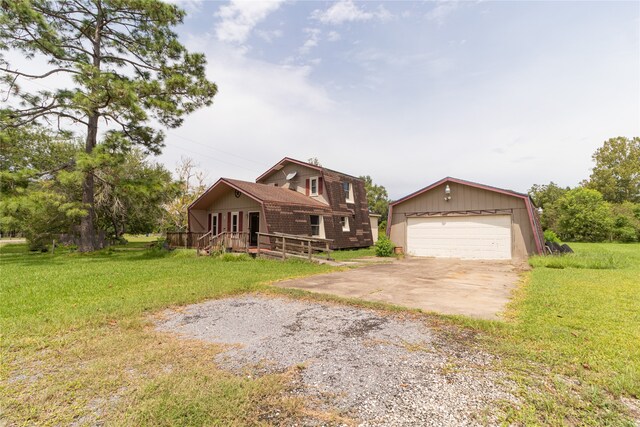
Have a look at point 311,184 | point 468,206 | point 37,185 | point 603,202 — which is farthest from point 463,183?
point 603,202

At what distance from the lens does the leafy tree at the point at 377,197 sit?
48.9m

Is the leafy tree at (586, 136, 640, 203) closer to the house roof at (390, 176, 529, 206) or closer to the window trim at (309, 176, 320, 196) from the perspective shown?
the house roof at (390, 176, 529, 206)

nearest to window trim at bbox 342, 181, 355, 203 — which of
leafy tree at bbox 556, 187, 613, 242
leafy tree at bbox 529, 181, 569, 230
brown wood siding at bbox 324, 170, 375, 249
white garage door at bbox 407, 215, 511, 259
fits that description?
brown wood siding at bbox 324, 170, 375, 249

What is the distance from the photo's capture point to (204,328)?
4461 millimetres

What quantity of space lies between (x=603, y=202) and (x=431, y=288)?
36552 millimetres

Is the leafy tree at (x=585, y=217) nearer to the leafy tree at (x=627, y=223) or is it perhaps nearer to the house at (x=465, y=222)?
the leafy tree at (x=627, y=223)

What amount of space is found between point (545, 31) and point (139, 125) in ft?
61.8

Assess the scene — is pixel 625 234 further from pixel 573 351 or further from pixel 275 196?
pixel 573 351

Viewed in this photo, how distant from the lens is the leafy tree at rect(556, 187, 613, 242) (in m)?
29.4

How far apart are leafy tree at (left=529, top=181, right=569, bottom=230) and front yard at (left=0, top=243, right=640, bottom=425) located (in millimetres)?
36033

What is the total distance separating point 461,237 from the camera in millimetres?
14766

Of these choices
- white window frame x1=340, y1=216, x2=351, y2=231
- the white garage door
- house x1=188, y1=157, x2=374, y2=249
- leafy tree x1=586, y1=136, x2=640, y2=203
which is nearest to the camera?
the white garage door

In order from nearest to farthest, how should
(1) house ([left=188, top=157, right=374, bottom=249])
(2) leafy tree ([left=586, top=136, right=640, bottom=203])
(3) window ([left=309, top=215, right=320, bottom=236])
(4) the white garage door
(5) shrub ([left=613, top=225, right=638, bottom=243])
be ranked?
(4) the white garage door
(1) house ([left=188, top=157, right=374, bottom=249])
(3) window ([left=309, top=215, right=320, bottom=236])
(5) shrub ([left=613, top=225, right=638, bottom=243])
(2) leafy tree ([left=586, top=136, right=640, bottom=203])

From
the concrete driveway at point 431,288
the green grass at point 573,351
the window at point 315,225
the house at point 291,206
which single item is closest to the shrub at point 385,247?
the house at point 291,206
